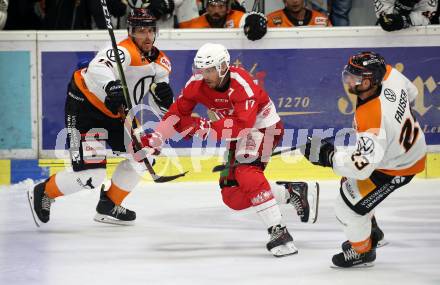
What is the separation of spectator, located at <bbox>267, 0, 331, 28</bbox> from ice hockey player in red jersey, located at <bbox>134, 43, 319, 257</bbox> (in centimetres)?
217

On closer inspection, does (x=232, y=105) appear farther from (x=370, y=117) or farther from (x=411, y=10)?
(x=411, y=10)

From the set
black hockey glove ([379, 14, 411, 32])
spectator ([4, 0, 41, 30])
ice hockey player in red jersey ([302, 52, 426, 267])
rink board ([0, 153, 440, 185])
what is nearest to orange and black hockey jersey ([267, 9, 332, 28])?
black hockey glove ([379, 14, 411, 32])

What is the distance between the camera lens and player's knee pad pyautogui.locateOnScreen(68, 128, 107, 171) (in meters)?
5.89

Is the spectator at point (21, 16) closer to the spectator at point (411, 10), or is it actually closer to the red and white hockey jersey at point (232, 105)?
the red and white hockey jersey at point (232, 105)

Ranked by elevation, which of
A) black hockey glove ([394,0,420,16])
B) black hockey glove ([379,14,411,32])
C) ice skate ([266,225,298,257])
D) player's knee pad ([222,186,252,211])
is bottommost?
ice skate ([266,225,298,257])

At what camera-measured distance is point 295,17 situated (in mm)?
7711

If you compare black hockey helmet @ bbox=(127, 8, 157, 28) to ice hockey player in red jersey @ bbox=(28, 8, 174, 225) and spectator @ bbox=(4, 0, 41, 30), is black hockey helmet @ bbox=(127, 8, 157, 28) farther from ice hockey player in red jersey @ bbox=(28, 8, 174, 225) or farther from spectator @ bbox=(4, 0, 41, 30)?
spectator @ bbox=(4, 0, 41, 30)

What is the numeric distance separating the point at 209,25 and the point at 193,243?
2.50m

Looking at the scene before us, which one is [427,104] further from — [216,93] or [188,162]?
[216,93]

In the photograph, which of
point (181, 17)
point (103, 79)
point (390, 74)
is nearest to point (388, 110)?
point (390, 74)

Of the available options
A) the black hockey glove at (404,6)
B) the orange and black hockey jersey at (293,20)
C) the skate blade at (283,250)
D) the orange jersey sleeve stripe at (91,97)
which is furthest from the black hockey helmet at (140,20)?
the black hockey glove at (404,6)

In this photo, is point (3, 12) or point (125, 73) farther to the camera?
point (3, 12)

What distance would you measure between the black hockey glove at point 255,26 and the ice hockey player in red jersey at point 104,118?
1.33 meters

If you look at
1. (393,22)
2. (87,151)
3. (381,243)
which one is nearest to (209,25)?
(393,22)
